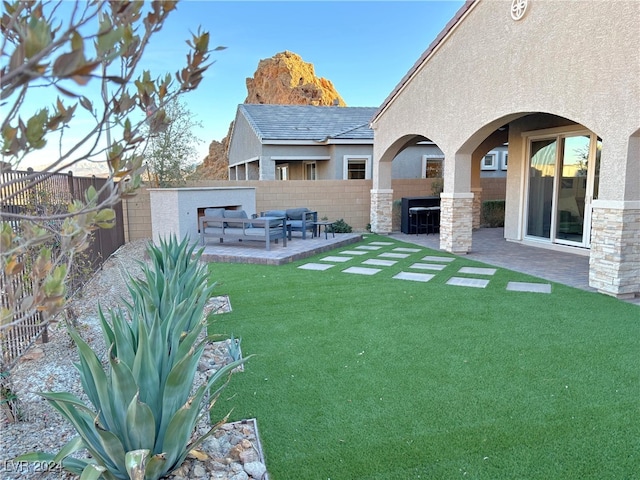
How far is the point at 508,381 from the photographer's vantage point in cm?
357

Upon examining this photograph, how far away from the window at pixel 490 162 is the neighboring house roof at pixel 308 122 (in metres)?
5.96

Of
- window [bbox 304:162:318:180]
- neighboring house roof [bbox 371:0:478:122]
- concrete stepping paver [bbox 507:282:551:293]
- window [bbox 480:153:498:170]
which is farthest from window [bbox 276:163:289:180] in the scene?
concrete stepping paver [bbox 507:282:551:293]

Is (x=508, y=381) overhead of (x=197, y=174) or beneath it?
beneath

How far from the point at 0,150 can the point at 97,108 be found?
401 mm

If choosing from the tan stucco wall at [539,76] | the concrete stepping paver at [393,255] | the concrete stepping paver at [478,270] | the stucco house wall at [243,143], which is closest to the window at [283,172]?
the stucco house wall at [243,143]

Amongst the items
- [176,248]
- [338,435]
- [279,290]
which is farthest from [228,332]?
[338,435]

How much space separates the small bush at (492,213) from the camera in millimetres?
15078

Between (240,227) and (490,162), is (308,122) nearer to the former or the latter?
(490,162)

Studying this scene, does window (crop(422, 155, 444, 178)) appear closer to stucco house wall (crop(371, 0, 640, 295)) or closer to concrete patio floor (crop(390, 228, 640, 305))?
concrete patio floor (crop(390, 228, 640, 305))

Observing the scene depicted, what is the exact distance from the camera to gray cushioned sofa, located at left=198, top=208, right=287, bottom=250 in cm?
961

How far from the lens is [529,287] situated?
21.8ft

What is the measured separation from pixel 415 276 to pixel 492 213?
8.95m

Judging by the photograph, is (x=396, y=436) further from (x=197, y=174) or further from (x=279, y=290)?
(x=197, y=174)

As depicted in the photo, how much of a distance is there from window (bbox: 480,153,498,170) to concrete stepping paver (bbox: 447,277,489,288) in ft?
48.5
